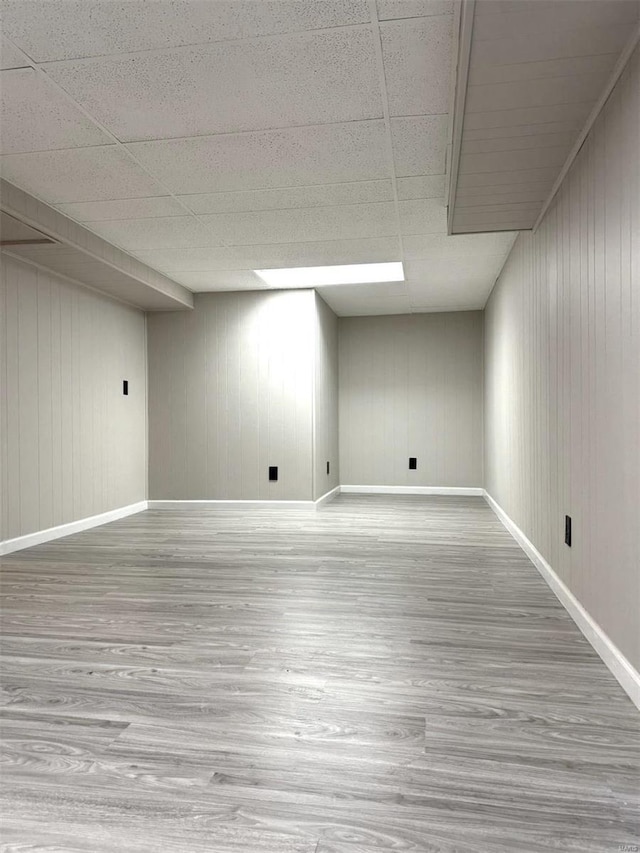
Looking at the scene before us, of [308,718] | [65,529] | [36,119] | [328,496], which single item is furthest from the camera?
[328,496]

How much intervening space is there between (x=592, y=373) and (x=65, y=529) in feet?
12.5

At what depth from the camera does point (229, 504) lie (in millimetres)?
5355

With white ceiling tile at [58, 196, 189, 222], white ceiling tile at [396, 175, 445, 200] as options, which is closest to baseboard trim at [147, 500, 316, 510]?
white ceiling tile at [58, 196, 189, 222]

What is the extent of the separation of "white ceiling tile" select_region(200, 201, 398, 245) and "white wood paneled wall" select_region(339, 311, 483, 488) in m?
2.84

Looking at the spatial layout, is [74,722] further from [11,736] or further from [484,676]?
[484,676]

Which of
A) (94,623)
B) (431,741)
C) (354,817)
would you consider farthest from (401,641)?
(94,623)

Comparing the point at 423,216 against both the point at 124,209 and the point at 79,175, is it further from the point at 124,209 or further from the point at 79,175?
the point at 79,175

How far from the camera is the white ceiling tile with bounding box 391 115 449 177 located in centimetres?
233

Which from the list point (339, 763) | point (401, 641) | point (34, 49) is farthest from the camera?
point (401, 641)

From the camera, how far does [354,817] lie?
1.09 metres

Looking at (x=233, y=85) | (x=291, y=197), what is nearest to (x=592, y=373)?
(x=233, y=85)

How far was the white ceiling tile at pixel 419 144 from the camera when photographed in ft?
7.66

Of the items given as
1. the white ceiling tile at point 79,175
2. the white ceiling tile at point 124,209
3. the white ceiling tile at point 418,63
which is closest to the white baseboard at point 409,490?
the white ceiling tile at point 124,209

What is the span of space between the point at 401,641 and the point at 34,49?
2.50m
